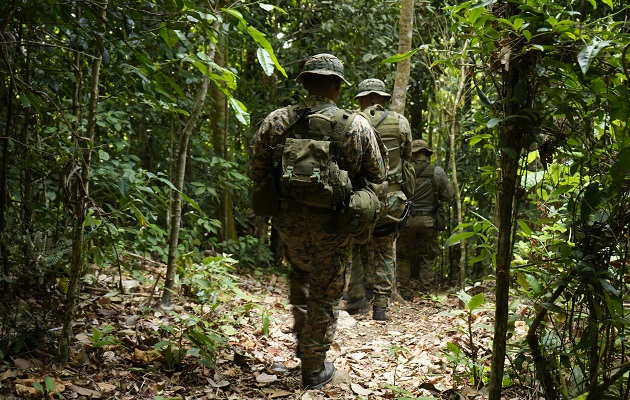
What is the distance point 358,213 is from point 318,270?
54 cm

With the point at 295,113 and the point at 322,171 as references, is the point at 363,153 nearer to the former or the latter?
the point at 322,171

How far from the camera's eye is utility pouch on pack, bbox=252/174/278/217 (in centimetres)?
416

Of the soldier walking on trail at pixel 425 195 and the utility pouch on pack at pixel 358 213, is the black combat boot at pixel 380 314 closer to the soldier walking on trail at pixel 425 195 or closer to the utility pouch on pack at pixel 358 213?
the soldier walking on trail at pixel 425 195

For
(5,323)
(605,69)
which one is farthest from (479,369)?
(5,323)

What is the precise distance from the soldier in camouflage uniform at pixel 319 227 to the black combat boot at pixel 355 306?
107 inches

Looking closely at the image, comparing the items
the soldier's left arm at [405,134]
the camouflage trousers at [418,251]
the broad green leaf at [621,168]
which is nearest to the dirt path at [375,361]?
the broad green leaf at [621,168]

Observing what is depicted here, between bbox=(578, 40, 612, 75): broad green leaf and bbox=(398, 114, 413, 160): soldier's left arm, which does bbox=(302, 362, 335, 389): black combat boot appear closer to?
bbox=(578, 40, 612, 75): broad green leaf

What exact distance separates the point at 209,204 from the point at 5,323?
5521 millimetres

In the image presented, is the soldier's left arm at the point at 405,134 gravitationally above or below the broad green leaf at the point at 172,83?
above

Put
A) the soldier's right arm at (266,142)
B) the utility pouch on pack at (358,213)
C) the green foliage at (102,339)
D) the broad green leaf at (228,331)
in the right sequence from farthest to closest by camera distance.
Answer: the broad green leaf at (228,331) → the soldier's right arm at (266,142) → the utility pouch on pack at (358,213) → the green foliage at (102,339)

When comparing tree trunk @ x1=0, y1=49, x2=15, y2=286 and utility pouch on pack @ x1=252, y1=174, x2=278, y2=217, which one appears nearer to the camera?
tree trunk @ x1=0, y1=49, x2=15, y2=286

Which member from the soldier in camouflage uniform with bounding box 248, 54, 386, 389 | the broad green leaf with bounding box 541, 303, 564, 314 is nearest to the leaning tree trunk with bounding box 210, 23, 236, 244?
the soldier in camouflage uniform with bounding box 248, 54, 386, 389

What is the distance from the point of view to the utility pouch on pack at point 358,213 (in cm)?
391

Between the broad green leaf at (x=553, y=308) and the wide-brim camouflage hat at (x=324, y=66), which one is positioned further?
the wide-brim camouflage hat at (x=324, y=66)
